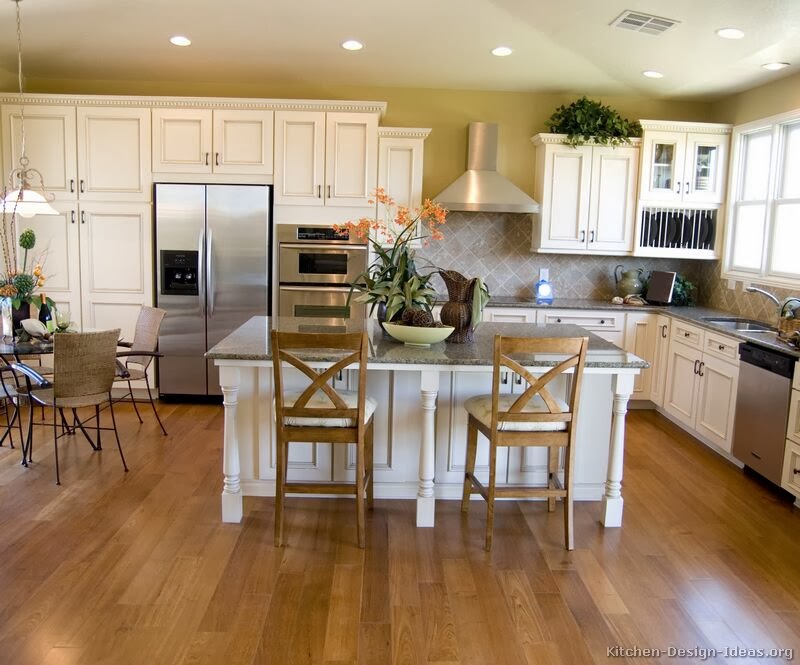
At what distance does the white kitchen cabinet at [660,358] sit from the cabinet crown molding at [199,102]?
283 cm

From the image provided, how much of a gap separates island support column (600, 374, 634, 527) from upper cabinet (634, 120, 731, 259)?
2776 mm

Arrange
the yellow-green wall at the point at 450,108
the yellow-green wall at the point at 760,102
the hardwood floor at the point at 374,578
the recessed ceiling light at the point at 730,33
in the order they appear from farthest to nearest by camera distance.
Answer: the yellow-green wall at the point at 450,108 < the yellow-green wall at the point at 760,102 < the recessed ceiling light at the point at 730,33 < the hardwood floor at the point at 374,578

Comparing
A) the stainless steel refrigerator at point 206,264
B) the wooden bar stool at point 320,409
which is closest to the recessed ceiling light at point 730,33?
the wooden bar stool at point 320,409

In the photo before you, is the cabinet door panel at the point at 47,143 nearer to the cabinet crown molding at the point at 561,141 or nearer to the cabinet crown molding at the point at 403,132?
the cabinet crown molding at the point at 403,132

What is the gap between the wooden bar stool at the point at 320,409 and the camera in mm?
2906

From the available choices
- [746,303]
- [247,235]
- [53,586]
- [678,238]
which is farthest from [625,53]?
[53,586]

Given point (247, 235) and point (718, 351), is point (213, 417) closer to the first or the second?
point (247, 235)

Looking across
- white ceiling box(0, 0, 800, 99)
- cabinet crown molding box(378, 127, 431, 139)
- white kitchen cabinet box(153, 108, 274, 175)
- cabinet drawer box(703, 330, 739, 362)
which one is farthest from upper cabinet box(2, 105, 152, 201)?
cabinet drawer box(703, 330, 739, 362)

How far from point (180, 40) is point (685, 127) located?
397 cm

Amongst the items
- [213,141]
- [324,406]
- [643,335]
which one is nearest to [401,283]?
[324,406]

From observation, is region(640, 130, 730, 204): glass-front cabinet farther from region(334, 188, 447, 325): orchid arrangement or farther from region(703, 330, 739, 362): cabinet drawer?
region(334, 188, 447, 325): orchid arrangement

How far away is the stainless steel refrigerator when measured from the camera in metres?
5.39

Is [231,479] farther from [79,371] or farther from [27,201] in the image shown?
[27,201]

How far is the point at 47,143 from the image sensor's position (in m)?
5.37
